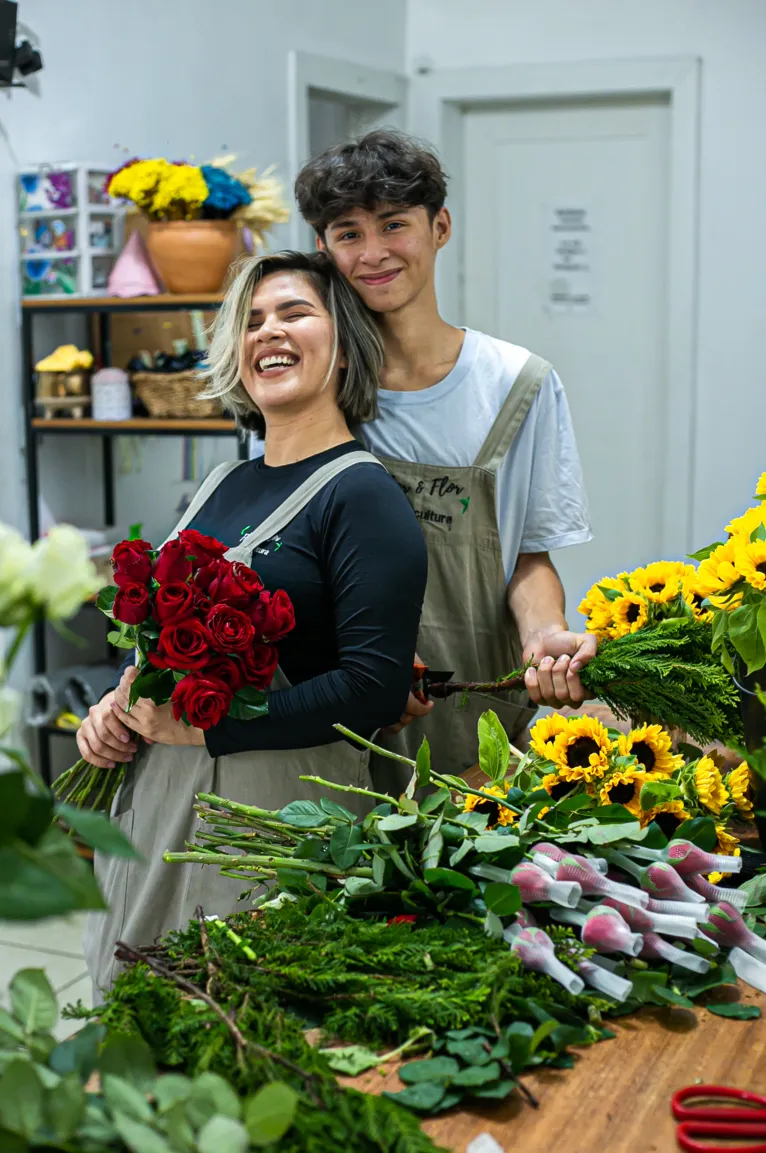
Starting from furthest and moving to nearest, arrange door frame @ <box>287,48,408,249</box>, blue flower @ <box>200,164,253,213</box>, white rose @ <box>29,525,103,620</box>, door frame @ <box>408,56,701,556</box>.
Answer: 1. door frame @ <box>408,56,701,556</box>
2. door frame @ <box>287,48,408,249</box>
3. blue flower @ <box>200,164,253,213</box>
4. white rose @ <box>29,525,103,620</box>

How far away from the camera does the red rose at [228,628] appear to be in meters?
1.42

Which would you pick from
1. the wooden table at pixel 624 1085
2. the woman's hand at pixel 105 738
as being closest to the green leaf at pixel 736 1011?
the wooden table at pixel 624 1085

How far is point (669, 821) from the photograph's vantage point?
4.11ft

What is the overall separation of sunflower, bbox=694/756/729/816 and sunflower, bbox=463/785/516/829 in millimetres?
212

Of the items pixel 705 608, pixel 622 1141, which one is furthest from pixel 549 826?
pixel 705 608

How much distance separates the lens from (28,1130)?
0.70 meters

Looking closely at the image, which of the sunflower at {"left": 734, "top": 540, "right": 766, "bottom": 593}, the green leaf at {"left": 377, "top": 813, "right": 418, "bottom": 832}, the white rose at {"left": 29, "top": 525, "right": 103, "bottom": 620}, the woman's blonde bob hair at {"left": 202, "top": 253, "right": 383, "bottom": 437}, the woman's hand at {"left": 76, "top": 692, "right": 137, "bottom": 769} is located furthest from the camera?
the woman's blonde bob hair at {"left": 202, "top": 253, "right": 383, "bottom": 437}

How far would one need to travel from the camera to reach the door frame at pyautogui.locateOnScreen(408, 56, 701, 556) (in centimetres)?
407

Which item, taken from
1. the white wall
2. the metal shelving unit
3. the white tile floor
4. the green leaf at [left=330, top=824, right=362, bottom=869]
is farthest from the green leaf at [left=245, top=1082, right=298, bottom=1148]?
the white wall

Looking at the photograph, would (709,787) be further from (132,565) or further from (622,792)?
(132,565)

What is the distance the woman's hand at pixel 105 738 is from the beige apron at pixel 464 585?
40 centimetres

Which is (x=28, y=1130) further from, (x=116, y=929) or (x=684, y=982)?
(x=116, y=929)

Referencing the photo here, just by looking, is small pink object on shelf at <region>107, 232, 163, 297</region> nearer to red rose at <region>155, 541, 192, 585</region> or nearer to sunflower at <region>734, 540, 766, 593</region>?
red rose at <region>155, 541, 192, 585</region>

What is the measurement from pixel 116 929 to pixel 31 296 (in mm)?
2142
